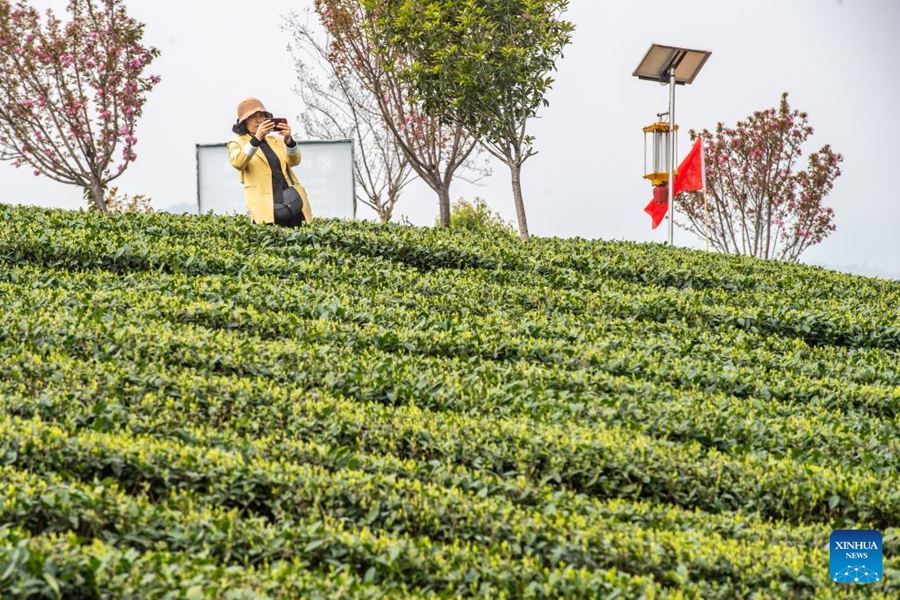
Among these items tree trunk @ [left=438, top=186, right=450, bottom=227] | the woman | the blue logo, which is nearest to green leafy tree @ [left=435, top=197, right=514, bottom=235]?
tree trunk @ [left=438, top=186, right=450, bottom=227]

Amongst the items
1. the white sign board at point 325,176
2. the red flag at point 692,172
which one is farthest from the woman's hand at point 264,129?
the red flag at point 692,172

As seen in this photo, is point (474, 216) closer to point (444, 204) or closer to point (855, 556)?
point (444, 204)

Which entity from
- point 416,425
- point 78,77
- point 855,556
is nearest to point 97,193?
point 78,77

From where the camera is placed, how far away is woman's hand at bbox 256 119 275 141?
39.7 feet

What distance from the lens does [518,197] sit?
49.5 ft

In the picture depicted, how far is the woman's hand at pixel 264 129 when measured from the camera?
477 inches

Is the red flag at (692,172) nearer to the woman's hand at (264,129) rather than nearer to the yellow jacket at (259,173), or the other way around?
the yellow jacket at (259,173)

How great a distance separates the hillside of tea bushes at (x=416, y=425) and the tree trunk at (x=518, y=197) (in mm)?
3334

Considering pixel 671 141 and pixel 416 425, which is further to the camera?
pixel 671 141

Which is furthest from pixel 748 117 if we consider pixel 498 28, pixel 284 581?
pixel 284 581

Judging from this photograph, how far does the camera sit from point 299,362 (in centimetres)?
761

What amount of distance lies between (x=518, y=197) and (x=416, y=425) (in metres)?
8.99

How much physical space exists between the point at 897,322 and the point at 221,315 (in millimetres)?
6984

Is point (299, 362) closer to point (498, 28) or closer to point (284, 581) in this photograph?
point (284, 581)
